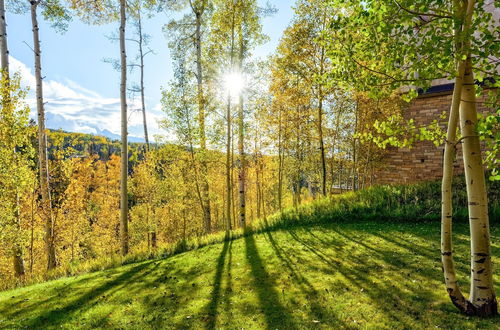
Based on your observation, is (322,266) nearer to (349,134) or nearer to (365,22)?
(365,22)

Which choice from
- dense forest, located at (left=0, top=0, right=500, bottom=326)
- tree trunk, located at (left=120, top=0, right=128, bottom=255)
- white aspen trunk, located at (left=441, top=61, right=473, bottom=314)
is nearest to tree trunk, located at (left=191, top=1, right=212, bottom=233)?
dense forest, located at (left=0, top=0, right=500, bottom=326)

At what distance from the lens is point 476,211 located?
3.84 meters

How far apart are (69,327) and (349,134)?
18.6 metres

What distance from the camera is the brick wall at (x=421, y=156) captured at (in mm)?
13789

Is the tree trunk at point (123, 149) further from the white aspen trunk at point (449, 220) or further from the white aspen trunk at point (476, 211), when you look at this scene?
the white aspen trunk at point (476, 211)

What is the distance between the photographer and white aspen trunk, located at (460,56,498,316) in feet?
12.5

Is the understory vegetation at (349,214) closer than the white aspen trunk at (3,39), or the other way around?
the understory vegetation at (349,214)

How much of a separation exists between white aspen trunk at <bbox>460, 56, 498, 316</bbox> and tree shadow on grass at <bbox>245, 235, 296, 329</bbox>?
2.77m

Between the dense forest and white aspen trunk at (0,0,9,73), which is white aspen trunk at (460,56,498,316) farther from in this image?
white aspen trunk at (0,0,9,73)

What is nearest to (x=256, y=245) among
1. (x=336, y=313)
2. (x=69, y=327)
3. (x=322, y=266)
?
(x=322, y=266)

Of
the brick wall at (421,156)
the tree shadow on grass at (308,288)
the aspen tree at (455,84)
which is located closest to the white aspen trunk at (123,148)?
the tree shadow on grass at (308,288)

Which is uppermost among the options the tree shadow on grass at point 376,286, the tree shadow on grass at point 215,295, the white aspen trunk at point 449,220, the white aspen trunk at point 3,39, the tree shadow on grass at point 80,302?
the white aspen trunk at point 3,39

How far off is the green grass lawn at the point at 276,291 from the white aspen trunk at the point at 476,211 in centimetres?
33

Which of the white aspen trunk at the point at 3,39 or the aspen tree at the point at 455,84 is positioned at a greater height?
the white aspen trunk at the point at 3,39
